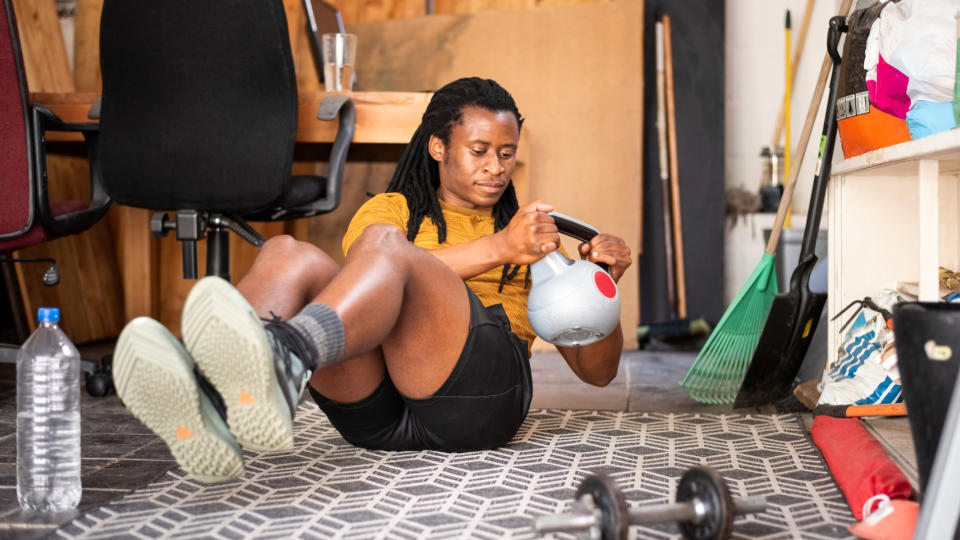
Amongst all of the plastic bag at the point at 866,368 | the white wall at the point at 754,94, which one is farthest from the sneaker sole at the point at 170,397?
the white wall at the point at 754,94

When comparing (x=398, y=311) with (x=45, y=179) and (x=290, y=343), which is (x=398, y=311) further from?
(x=45, y=179)

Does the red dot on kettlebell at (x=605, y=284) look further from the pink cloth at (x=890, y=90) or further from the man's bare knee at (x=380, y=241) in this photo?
the pink cloth at (x=890, y=90)

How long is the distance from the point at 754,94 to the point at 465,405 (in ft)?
8.98

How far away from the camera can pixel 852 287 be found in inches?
86.0

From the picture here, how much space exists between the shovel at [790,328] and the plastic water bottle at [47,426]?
5.00ft

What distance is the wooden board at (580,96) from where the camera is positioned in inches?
141

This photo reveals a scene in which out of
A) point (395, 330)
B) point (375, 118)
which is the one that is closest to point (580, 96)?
point (375, 118)

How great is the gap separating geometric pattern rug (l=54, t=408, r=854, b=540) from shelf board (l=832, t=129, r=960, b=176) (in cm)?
58

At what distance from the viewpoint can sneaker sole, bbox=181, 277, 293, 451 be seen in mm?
1070

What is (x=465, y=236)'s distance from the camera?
1.76 metres

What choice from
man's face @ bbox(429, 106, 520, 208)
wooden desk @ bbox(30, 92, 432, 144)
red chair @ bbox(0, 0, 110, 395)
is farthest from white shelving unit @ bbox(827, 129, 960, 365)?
red chair @ bbox(0, 0, 110, 395)

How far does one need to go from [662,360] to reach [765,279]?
86cm

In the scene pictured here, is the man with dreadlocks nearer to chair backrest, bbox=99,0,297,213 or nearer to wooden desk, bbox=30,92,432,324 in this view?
chair backrest, bbox=99,0,297,213

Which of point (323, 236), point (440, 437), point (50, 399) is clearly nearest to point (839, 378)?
point (440, 437)
